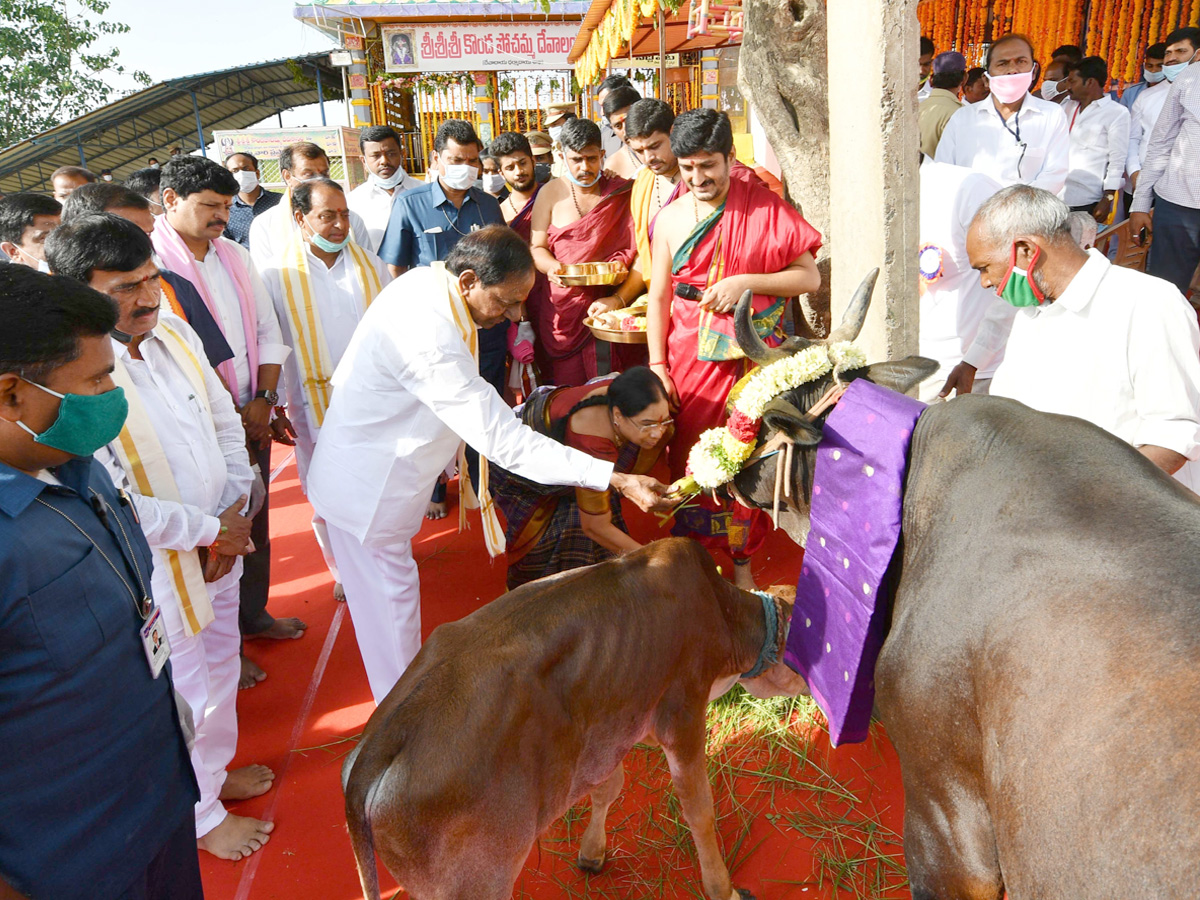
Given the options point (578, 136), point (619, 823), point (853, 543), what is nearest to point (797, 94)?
point (578, 136)

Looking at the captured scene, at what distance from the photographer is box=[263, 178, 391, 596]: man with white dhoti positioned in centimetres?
446

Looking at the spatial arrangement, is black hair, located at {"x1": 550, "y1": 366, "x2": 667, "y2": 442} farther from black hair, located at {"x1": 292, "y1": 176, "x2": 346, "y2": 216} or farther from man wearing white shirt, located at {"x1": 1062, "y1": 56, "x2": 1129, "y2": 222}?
man wearing white shirt, located at {"x1": 1062, "y1": 56, "x2": 1129, "y2": 222}

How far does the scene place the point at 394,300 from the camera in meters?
3.15

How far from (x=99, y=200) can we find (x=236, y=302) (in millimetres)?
777

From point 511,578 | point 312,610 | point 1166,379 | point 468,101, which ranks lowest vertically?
point 312,610

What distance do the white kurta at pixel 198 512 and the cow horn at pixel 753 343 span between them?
188cm

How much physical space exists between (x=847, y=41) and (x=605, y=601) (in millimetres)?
2346

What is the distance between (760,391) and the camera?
8.27 feet

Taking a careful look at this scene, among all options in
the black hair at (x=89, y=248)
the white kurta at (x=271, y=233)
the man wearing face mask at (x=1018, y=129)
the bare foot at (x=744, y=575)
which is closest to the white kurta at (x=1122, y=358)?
the bare foot at (x=744, y=575)

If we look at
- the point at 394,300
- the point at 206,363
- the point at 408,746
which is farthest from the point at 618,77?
the point at 408,746

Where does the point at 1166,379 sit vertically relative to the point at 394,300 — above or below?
below

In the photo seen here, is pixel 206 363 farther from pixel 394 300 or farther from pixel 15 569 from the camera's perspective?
pixel 15 569

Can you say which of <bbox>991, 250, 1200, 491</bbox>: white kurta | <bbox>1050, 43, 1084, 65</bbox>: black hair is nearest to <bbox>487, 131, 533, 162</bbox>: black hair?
<bbox>991, 250, 1200, 491</bbox>: white kurta

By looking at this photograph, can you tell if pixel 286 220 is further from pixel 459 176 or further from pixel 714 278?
pixel 714 278
